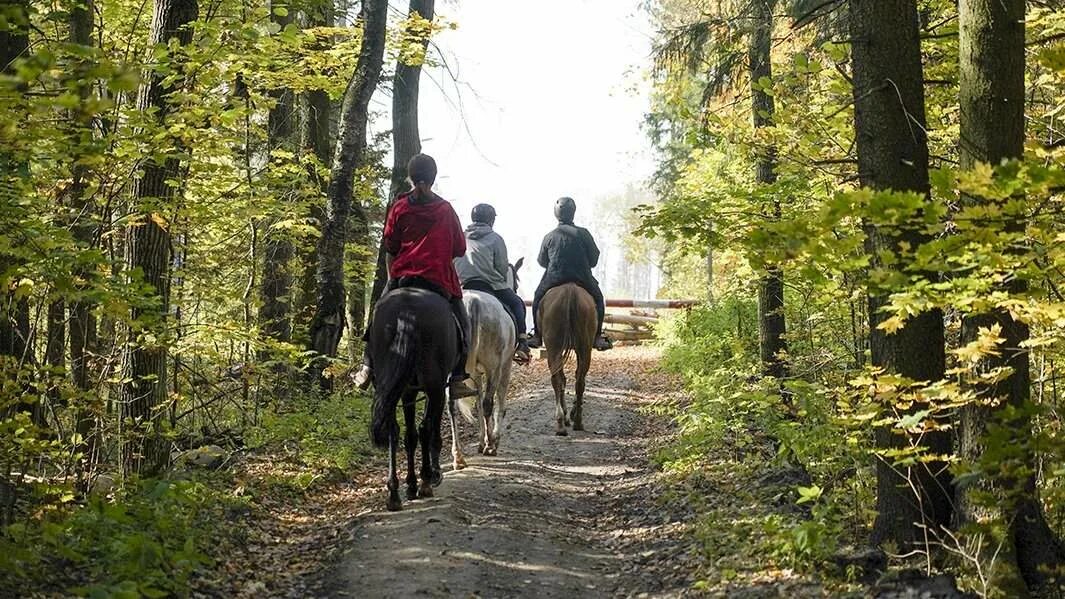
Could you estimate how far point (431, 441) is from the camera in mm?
8969

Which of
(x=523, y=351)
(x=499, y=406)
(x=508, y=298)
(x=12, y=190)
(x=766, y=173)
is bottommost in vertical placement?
(x=499, y=406)

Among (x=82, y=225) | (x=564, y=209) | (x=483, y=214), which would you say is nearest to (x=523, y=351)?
(x=483, y=214)

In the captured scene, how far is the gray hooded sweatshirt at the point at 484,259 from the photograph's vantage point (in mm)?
11312

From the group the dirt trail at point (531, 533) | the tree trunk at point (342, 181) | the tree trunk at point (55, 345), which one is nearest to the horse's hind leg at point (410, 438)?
the dirt trail at point (531, 533)

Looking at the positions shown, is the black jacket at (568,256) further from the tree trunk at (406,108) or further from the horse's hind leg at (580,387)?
the tree trunk at (406,108)

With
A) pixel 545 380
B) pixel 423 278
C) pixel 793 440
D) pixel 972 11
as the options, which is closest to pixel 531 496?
pixel 423 278

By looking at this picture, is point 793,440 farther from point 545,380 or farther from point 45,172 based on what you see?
point 545,380

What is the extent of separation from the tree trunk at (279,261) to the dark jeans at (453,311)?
5217 millimetres

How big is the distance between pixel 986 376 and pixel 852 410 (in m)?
0.97

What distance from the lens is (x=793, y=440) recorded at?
6992 millimetres

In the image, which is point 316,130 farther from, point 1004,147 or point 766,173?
point 1004,147

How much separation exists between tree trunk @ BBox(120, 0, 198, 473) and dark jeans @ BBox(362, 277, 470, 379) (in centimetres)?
175

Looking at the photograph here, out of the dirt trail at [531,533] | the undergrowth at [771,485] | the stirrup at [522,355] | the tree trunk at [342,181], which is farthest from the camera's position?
the stirrup at [522,355]

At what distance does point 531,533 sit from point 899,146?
4346 mm
